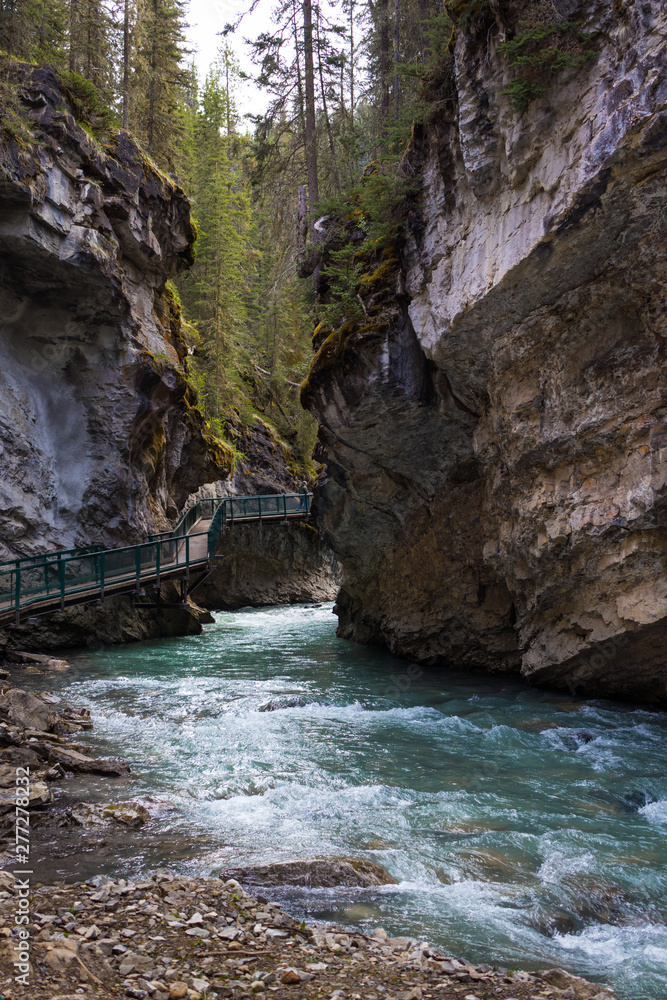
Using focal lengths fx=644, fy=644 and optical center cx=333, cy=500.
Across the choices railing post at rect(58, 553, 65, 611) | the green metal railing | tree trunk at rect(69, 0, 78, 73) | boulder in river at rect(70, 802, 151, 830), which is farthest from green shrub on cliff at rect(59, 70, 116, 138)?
boulder in river at rect(70, 802, 151, 830)

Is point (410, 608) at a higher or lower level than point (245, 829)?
higher

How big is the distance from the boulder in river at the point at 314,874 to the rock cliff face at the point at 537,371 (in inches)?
242

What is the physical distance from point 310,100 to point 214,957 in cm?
2009

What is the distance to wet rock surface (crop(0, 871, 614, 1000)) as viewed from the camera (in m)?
3.31

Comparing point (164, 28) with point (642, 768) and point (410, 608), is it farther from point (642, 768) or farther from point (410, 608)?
point (642, 768)

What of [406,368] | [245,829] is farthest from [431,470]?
[245,829]

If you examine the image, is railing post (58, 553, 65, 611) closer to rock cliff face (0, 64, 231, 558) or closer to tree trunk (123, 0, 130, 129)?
rock cliff face (0, 64, 231, 558)

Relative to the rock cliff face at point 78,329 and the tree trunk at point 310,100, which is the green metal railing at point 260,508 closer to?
the rock cliff face at point 78,329

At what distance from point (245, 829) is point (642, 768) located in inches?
188

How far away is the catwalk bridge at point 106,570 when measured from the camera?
1342 centimetres

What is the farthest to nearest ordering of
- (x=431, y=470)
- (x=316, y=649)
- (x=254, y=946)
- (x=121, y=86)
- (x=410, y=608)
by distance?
(x=121, y=86) → (x=316, y=649) → (x=410, y=608) → (x=431, y=470) → (x=254, y=946)

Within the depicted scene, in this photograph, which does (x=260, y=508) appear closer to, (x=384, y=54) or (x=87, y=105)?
(x=87, y=105)

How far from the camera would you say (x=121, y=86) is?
2556cm

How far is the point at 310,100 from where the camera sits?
1819 cm
